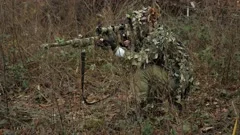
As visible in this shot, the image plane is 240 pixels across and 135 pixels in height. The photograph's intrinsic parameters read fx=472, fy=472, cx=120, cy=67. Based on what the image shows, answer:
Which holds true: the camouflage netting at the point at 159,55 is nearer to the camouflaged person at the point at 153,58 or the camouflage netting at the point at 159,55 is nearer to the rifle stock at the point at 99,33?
the camouflaged person at the point at 153,58

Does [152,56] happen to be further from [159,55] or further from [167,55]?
[167,55]

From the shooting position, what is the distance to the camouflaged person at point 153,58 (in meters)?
4.19

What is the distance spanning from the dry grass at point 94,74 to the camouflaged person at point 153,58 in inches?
5.7

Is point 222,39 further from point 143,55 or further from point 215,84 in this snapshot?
point 143,55

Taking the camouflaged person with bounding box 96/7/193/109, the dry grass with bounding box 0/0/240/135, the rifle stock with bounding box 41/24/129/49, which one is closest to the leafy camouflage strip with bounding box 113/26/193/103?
the camouflaged person with bounding box 96/7/193/109

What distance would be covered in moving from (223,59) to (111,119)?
208 centimetres

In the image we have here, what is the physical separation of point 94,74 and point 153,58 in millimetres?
1730

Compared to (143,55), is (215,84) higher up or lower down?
lower down

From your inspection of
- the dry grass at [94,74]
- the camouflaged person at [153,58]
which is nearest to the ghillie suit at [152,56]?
the camouflaged person at [153,58]

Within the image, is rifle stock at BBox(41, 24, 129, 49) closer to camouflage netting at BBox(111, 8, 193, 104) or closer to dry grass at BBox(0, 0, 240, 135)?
camouflage netting at BBox(111, 8, 193, 104)

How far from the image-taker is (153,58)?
14.8 ft

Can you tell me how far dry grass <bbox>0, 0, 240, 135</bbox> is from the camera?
4.16m

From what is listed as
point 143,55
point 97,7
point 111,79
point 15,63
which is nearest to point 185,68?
point 143,55

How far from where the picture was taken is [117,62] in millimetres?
4844
